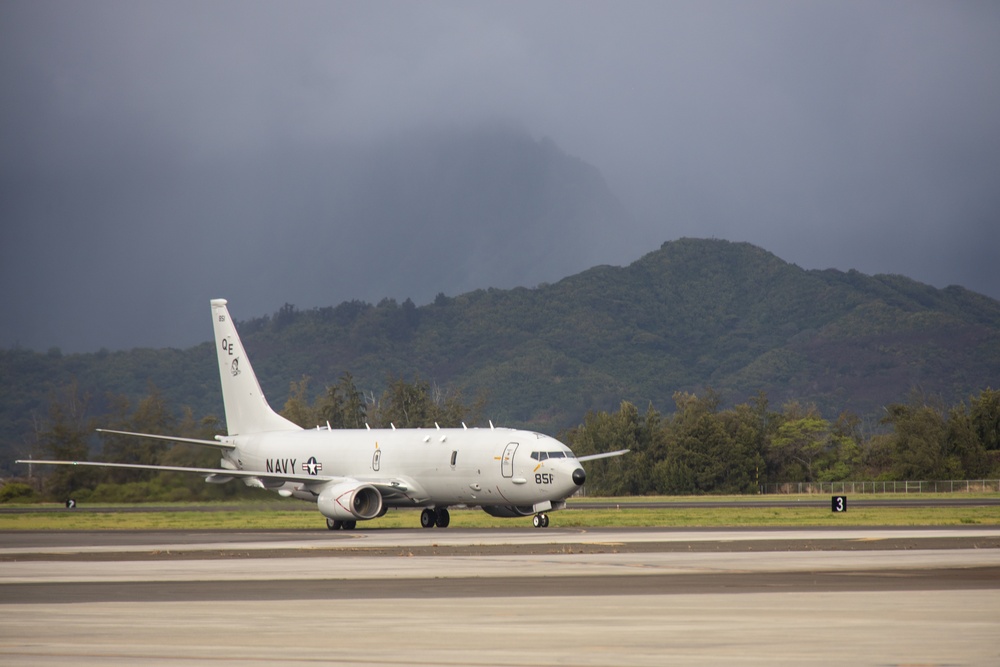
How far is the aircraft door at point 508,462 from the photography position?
47375 mm

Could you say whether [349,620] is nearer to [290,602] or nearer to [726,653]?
[290,602]

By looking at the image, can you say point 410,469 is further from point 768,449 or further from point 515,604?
point 768,449

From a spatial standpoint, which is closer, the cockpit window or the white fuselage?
the cockpit window

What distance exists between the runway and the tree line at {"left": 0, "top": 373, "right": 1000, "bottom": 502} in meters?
50.4

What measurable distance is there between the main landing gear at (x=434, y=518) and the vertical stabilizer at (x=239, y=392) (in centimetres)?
1080

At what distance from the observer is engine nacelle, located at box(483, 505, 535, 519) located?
4922 centimetres

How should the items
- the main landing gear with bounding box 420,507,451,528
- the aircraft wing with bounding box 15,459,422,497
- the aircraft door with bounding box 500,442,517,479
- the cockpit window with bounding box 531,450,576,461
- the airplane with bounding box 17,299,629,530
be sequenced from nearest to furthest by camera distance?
the cockpit window with bounding box 531,450,576,461 → the airplane with bounding box 17,299,629,530 → the aircraft door with bounding box 500,442,517,479 → the main landing gear with bounding box 420,507,451,528 → the aircraft wing with bounding box 15,459,422,497

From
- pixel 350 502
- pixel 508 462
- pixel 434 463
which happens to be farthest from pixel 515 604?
pixel 434 463

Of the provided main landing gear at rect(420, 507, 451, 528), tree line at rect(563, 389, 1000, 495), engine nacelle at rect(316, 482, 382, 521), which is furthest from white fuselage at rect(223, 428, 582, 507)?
tree line at rect(563, 389, 1000, 495)

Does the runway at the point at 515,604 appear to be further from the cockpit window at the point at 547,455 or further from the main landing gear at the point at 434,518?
the main landing gear at the point at 434,518

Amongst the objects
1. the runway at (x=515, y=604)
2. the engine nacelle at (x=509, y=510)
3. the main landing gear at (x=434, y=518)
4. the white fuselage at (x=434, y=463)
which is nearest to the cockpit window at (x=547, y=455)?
the white fuselage at (x=434, y=463)

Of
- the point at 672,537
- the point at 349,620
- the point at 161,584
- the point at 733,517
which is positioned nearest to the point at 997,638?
the point at 349,620

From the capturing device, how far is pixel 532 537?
3788 cm

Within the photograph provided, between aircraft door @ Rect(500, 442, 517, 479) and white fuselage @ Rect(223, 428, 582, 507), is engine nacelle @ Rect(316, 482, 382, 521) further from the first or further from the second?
aircraft door @ Rect(500, 442, 517, 479)
